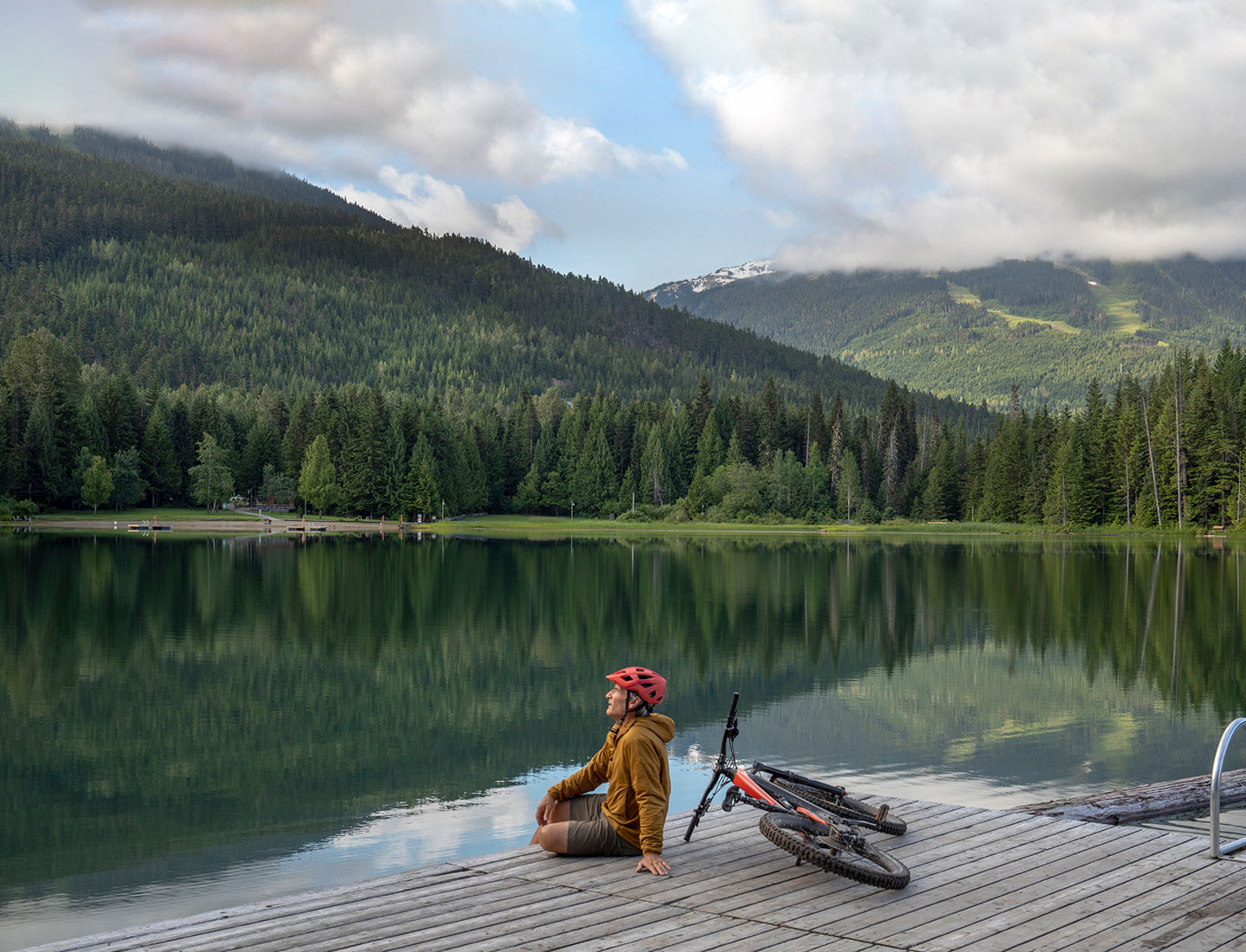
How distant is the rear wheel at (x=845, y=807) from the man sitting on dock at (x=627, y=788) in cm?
141

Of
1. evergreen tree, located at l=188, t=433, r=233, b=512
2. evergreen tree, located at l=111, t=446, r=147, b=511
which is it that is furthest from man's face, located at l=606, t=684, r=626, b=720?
evergreen tree, located at l=188, t=433, r=233, b=512

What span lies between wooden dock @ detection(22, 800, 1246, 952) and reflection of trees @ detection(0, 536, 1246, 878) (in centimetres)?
706

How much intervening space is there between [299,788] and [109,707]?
828cm

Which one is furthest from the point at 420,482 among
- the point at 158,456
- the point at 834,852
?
the point at 834,852

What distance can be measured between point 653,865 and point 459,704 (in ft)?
50.6

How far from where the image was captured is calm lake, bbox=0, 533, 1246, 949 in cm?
1483

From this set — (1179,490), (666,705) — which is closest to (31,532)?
(666,705)

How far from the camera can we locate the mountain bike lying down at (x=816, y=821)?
29.8ft

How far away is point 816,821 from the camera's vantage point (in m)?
9.52

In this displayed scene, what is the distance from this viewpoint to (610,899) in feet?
28.7

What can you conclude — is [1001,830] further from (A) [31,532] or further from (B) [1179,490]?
(B) [1179,490]

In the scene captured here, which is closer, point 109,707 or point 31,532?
point 109,707

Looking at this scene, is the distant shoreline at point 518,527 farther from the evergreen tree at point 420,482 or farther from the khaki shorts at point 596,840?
the khaki shorts at point 596,840

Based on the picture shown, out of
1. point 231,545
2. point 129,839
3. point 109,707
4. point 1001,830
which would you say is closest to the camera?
point 1001,830
